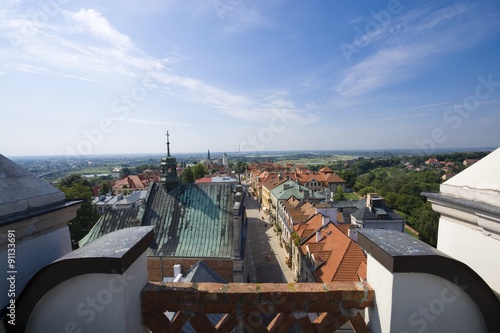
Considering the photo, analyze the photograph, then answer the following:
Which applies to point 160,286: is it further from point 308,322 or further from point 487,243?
point 487,243

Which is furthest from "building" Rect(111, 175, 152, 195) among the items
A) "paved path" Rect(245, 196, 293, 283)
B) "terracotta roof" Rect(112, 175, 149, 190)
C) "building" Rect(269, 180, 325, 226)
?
"paved path" Rect(245, 196, 293, 283)

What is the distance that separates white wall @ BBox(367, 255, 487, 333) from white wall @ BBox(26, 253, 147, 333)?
2188 millimetres

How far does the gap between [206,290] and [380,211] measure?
2393 cm

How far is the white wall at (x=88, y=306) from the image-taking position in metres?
2.06

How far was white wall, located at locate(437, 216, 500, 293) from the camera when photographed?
7.02ft

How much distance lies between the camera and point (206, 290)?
2.25 meters

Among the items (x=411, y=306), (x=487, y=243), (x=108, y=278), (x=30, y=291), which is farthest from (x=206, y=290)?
(x=487, y=243)

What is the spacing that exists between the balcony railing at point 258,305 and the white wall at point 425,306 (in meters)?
0.21

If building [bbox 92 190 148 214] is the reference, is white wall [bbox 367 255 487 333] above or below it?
above

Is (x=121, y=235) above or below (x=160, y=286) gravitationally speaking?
above

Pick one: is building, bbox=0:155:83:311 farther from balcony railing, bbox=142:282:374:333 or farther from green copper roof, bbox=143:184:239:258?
green copper roof, bbox=143:184:239:258

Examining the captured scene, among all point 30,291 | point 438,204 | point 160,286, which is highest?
point 438,204

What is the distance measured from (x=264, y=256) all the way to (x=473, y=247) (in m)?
23.2

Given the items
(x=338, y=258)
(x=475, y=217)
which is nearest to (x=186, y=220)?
(x=338, y=258)
